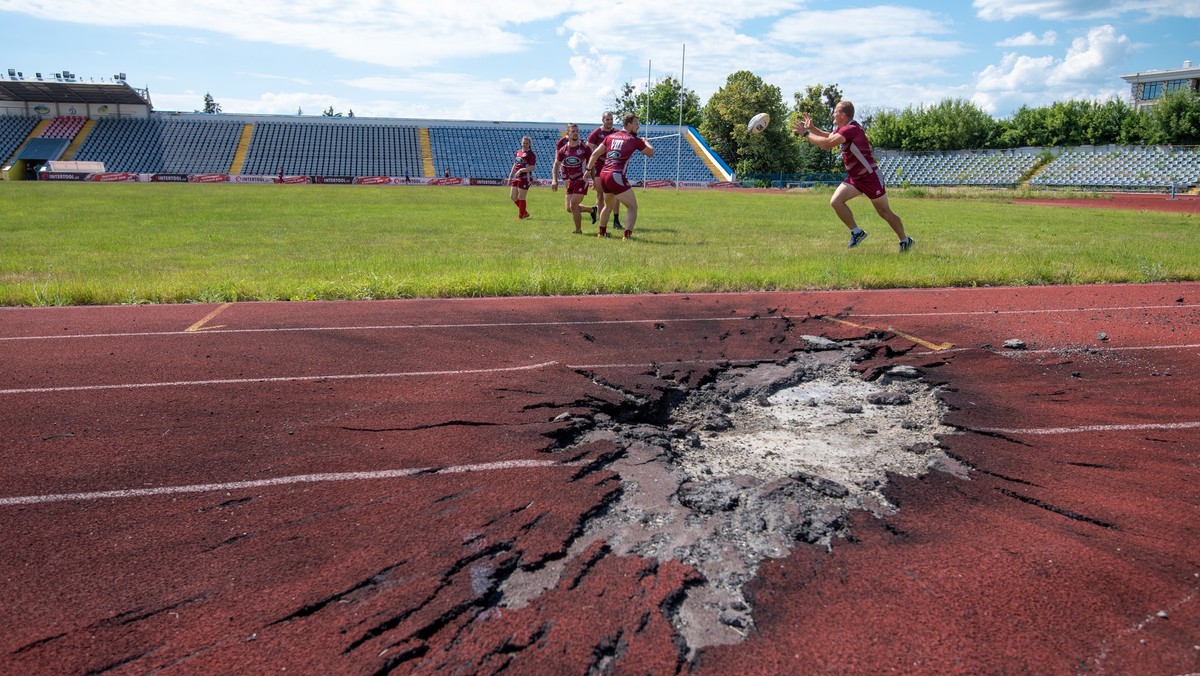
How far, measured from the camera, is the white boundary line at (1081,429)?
461 centimetres

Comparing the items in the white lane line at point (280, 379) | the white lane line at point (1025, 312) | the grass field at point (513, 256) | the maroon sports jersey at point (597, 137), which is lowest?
the white lane line at point (280, 379)

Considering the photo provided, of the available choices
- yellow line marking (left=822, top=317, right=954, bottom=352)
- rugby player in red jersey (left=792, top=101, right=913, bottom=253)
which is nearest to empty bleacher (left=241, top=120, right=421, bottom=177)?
rugby player in red jersey (left=792, top=101, right=913, bottom=253)

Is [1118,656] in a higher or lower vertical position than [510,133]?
lower

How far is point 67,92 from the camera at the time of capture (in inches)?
2394

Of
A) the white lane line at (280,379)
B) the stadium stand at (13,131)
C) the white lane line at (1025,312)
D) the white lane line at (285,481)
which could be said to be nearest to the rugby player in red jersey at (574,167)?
the white lane line at (1025,312)

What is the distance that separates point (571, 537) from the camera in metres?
3.34

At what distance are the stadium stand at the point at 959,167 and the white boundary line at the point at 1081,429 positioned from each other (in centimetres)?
5298

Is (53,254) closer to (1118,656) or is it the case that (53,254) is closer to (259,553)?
(259,553)

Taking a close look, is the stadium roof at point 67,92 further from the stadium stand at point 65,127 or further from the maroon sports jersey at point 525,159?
the maroon sports jersey at point 525,159

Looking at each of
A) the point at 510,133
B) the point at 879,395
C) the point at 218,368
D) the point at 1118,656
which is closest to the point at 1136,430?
the point at 879,395

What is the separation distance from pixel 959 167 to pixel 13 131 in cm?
7182

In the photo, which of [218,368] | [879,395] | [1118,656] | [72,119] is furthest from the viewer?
[72,119]

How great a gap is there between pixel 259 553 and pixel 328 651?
0.82 metres

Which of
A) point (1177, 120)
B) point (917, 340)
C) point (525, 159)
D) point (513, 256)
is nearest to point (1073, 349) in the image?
point (917, 340)
